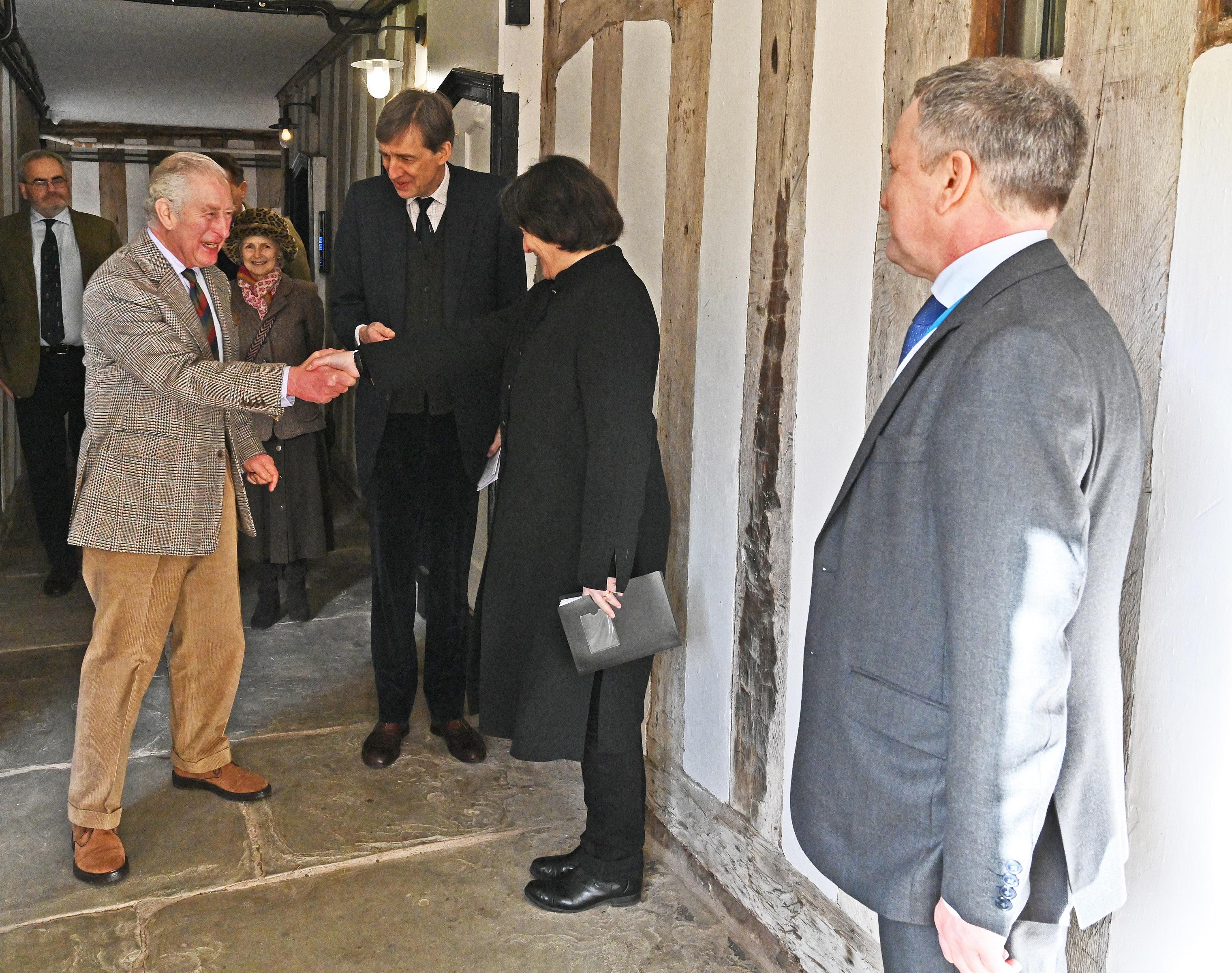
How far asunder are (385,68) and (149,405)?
13.2 feet

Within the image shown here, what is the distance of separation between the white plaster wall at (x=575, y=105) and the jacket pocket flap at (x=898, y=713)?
2407mm

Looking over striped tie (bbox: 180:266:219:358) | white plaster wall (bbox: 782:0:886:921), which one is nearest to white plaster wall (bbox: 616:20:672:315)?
white plaster wall (bbox: 782:0:886:921)

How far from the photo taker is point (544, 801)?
10.7ft

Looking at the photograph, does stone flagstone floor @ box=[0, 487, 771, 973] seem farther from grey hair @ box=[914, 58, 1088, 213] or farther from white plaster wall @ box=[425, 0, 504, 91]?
white plaster wall @ box=[425, 0, 504, 91]

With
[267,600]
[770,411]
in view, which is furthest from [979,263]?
[267,600]

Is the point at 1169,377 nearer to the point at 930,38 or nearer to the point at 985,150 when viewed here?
the point at 985,150

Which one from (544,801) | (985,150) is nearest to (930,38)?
(985,150)

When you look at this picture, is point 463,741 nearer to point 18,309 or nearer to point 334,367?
point 334,367

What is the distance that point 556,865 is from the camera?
2803 mm

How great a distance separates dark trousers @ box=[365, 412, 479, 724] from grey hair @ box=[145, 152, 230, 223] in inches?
32.7

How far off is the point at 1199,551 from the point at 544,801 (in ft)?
7.19

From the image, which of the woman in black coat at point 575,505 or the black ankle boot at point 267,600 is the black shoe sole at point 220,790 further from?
the black ankle boot at point 267,600

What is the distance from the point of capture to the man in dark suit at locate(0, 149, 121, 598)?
16.2 feet

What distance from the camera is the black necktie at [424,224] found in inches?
→ 127
